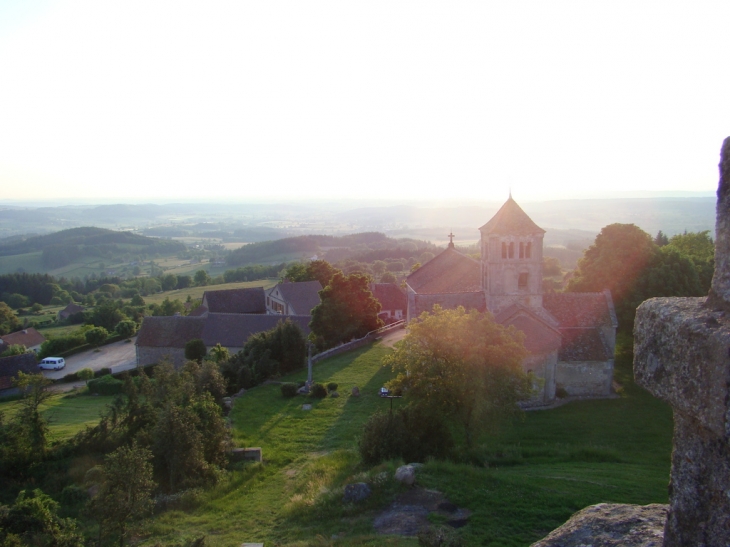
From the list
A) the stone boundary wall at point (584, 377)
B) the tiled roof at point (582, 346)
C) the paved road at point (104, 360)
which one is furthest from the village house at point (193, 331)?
the stone boundary wall at point (584, 377)

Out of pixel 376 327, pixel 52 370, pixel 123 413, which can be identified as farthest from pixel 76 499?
pixel 52 370

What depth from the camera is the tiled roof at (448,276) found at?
37.2 m

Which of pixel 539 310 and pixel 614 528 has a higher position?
pixel 614 528

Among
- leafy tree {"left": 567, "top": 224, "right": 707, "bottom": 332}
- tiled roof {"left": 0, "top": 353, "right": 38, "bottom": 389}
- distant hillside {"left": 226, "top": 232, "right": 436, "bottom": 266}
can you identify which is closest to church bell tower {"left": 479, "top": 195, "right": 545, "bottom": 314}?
leafy tree {"left": 567, "top": 224, "right": 707, "bottom": 332}

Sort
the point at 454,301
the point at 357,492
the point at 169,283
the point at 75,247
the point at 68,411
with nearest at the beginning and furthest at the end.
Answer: the point at 357,492
the point at 454,301
the point at 68,411
the point at 169,283
the point at 75,247

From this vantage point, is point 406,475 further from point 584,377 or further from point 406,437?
point 584,377

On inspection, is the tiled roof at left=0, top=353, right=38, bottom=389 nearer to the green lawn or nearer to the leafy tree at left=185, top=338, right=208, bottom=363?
the green lawn

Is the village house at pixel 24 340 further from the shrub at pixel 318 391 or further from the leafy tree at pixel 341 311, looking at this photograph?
the shrub at pixel 318 391

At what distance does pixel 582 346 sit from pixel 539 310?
330 centimetres

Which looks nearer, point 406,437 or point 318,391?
point 406,437

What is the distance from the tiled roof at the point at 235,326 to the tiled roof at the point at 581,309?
75.9 ft

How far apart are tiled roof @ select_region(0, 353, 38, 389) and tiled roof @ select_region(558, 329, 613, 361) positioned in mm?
→ 51081

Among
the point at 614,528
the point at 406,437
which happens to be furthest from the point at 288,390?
the point at 614,528

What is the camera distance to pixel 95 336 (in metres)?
63.9
